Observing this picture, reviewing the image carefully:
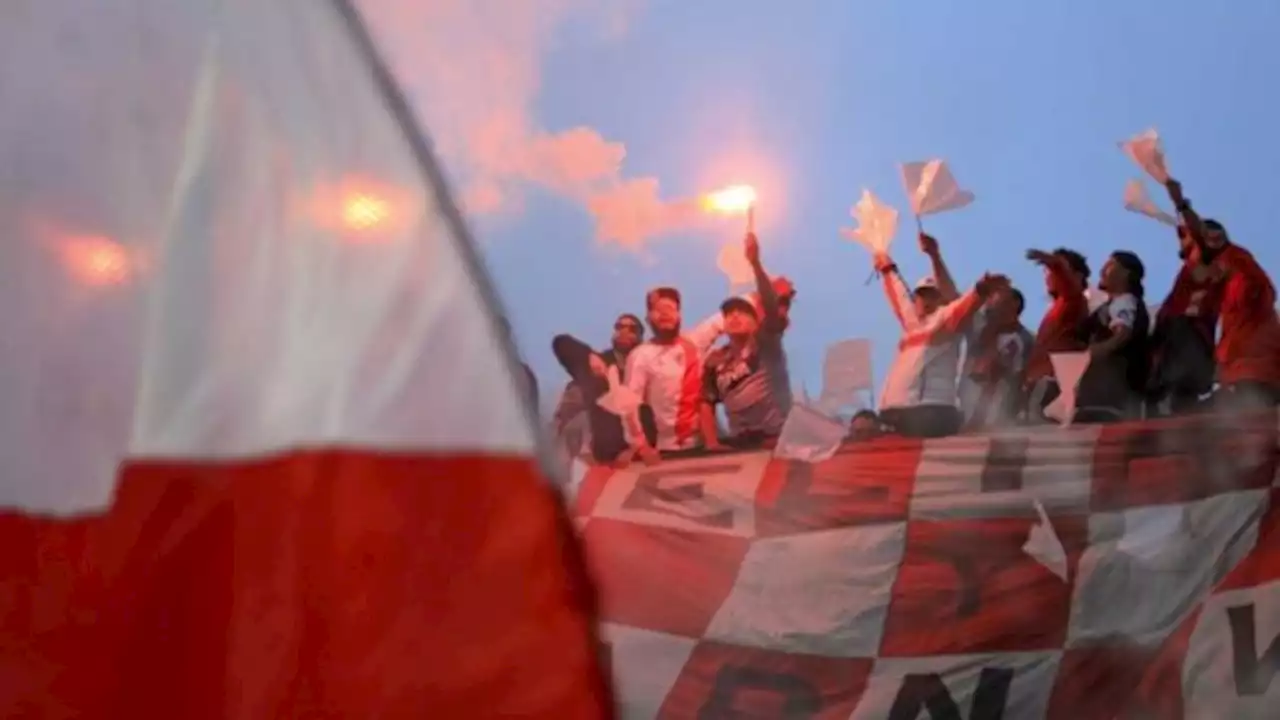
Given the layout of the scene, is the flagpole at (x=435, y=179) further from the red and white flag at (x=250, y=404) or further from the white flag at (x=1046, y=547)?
the white flag at (x=1046, y=547)

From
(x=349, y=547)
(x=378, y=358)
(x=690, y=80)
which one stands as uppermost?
(x=690, y=80)

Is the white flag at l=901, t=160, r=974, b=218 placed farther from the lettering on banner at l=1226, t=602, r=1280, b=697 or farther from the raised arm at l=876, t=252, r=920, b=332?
the lettering on banner at l=1226, t=602, r=1280, b=697

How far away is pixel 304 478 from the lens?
1024 mm

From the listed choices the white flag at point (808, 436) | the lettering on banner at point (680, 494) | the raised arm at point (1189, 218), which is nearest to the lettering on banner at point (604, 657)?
the lettering on banner at point (680, 494)

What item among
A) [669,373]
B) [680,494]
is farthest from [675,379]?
[680,494]

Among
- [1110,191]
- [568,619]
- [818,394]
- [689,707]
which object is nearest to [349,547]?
[568,619]

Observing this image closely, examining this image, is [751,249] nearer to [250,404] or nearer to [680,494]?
[680,494]

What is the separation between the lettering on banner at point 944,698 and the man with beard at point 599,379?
323 millimetres

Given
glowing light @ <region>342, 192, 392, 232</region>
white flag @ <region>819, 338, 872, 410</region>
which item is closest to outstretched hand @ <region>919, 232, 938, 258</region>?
white flag @ <region>819, 338, 872, 410</region>

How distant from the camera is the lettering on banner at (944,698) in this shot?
1.14 meters

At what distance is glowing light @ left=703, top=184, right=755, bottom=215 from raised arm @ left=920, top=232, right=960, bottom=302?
172mm

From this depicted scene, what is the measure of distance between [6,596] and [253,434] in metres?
0.22

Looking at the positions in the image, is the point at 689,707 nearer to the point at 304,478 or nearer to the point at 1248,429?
the point at 304,478

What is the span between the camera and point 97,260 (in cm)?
109
